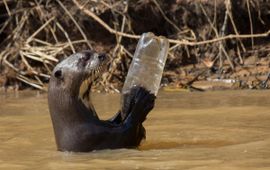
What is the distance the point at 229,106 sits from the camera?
505 cm

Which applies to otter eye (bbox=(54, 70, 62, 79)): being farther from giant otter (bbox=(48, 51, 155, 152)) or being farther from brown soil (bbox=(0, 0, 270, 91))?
brown soil (bbox=(0, 0, 270, 91))

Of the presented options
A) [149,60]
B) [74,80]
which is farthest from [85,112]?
[149,60]

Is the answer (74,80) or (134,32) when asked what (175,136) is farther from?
(134,32)

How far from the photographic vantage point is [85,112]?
138 inches

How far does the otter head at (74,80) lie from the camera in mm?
3525

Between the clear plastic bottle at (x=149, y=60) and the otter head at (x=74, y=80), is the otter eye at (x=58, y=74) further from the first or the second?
the clear plastic bottle at (x=149, y=60)

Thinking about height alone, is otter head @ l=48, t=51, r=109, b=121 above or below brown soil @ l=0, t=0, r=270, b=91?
above

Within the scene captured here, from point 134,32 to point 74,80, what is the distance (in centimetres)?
440

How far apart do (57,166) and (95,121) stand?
1.50ft

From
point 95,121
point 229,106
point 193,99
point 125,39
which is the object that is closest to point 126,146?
point 95,121

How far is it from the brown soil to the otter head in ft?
11.3

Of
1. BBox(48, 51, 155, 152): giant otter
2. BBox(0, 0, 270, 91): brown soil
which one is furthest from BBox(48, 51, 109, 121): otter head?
BBox(0, 0, 270, 91): brown soil

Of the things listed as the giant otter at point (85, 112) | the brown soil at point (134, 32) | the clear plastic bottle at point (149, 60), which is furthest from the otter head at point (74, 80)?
the brown soil at point (134, 32)

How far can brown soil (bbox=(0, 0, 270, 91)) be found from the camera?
7.25m
